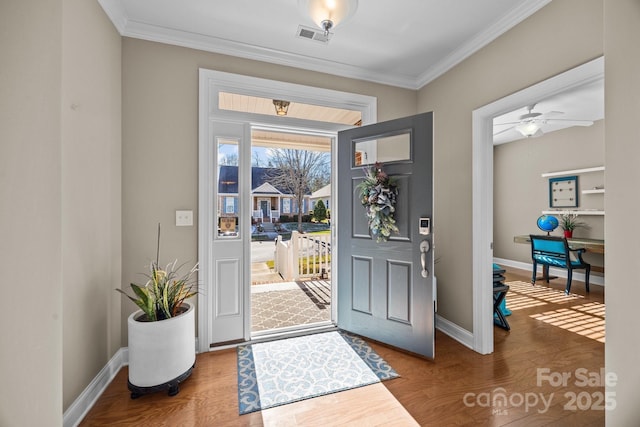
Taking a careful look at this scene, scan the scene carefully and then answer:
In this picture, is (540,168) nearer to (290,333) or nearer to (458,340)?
(458,340)

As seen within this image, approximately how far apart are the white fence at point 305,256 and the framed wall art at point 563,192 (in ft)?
15.0

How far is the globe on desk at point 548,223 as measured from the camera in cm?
498

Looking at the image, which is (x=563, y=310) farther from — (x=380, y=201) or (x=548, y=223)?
(x=380, y=201)

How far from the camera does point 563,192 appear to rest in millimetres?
5082

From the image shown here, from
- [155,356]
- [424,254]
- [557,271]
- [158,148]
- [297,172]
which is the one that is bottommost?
[557,271]

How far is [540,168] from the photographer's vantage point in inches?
217

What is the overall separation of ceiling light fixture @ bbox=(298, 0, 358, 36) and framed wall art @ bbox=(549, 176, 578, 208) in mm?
5602

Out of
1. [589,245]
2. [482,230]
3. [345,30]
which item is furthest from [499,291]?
[345,30]

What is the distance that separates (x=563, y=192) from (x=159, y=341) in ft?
22.3

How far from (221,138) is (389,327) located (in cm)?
240

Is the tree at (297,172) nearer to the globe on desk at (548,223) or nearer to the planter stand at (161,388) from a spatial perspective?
the planter stand at (161,388)

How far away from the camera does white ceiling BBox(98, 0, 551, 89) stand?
79.3 inches

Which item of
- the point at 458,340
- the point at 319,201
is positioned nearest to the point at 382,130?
the point at 458,340

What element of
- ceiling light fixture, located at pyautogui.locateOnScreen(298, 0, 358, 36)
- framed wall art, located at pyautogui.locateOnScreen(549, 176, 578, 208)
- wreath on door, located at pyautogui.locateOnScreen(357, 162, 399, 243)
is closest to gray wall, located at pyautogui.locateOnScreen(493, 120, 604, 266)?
framed wall art, located at pyautogui.locateOnScreen(549, 176, 578, 208)
